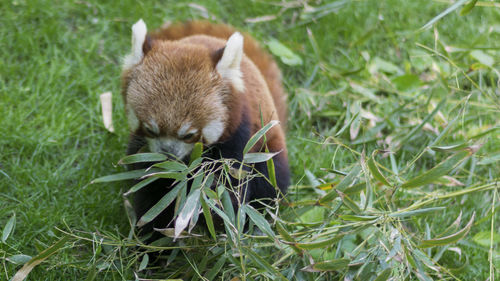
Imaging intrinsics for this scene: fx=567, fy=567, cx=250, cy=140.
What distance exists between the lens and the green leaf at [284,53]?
174 inches

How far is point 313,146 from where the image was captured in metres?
4.00

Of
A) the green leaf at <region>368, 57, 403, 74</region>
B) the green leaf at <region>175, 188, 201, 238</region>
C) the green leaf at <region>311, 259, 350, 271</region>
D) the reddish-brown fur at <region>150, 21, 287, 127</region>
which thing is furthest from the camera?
the green leaf at <region>368, 57, 403, 74</region>

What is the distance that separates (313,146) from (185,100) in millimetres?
1481

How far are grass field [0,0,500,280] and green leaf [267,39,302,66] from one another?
39mm

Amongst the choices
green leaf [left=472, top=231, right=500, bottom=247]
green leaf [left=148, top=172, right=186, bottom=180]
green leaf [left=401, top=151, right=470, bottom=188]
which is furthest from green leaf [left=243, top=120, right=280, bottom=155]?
green leaf [left=472, top=231, right=500, bottom=247]

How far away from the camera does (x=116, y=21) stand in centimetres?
450

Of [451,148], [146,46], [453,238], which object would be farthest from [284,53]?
[453,238]

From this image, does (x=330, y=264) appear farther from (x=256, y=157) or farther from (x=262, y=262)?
(x=256, y=157)

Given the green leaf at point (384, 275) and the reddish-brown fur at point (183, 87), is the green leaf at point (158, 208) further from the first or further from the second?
the green leaf at point (384, 275)

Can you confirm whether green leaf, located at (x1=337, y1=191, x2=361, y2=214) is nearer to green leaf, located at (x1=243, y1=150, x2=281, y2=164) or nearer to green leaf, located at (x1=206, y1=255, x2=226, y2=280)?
green leaf, located at (x1=243, y1=150, x2=281, y2=164)

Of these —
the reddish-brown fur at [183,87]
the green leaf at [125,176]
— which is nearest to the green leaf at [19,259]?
the green leaf at [125,176]

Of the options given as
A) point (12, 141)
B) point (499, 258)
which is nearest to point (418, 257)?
point (499, 258)

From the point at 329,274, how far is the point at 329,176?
0.78 meters

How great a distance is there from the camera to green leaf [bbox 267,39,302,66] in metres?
4.42
